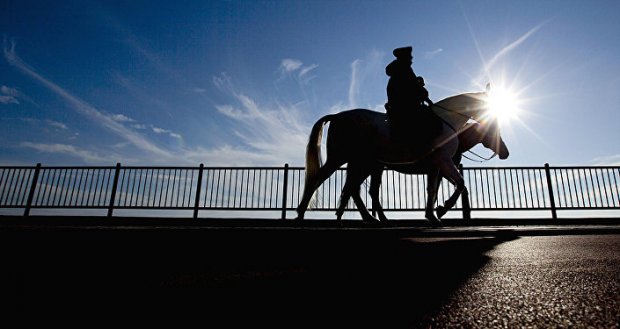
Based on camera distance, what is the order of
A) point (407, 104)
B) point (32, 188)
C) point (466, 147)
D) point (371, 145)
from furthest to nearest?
point (32, 188), point (466, 147), point (371, 145), point (407, 104)

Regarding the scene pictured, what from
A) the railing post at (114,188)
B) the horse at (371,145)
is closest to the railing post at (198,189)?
the railing post at (114,188)

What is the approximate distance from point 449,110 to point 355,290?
577 cm

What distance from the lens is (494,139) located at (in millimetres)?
6895

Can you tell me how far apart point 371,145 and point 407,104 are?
105cm

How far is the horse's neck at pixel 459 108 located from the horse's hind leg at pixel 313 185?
2292 millimetres

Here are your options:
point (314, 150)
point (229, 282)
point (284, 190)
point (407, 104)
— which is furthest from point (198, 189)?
point (229, 282)

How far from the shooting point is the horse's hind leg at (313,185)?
6.47 metres

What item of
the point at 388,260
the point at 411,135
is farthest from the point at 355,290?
the point at 411,135

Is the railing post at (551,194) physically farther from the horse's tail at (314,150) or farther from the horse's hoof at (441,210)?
the horse's tail at (314,150)

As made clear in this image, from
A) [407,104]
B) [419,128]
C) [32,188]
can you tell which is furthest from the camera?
[32,188]

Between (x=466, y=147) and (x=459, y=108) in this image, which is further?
(x=466, y=147)

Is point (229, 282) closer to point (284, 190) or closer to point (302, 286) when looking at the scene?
point (302, 286)

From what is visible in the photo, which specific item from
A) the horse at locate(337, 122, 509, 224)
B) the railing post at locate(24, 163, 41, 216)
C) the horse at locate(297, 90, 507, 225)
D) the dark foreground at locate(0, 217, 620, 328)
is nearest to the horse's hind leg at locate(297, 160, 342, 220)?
the horse at locate(297, 90, 507, 225)

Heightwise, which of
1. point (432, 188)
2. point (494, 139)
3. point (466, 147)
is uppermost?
point (494, 139)
